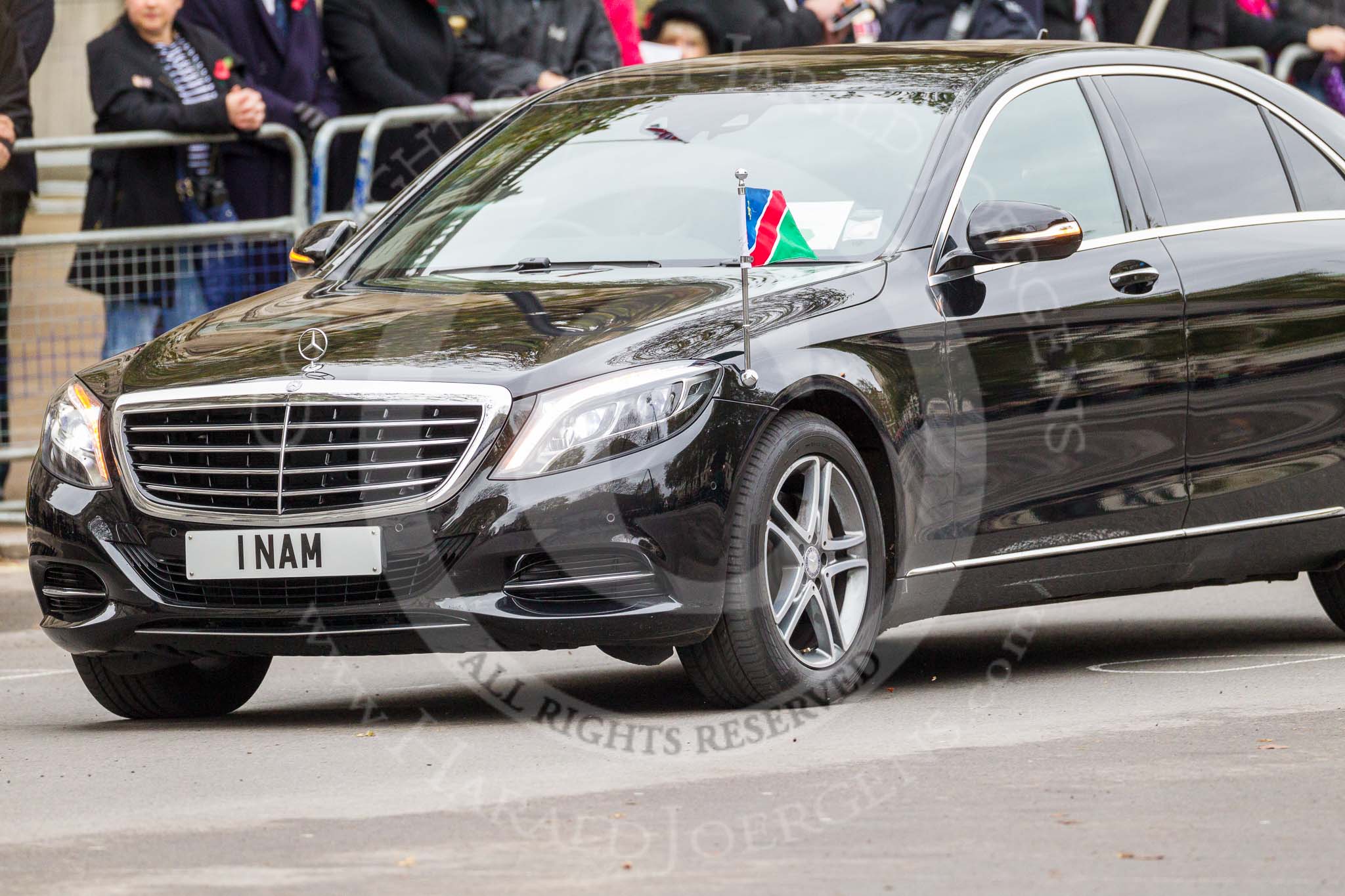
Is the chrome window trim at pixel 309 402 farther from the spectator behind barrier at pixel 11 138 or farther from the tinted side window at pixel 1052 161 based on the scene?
the spectator behind barrier at pixel 11 138

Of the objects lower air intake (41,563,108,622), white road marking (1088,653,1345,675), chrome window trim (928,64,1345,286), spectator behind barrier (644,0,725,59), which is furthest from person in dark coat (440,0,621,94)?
lower air intake (41,563,108,622)

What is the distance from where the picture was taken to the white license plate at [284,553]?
253 inches

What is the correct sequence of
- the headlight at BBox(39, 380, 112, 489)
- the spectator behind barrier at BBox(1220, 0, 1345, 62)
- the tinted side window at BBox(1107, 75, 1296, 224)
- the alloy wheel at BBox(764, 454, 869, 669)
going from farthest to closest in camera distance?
the spectator behind barrier at BBox(1220, 0, 1345, 62), the tinted side window at BBox(1107, 75, 1296, 224), the headlight at BBox(39, 380, 112, 489), the alloy wheel at BBox(764, 454, 869, 669)

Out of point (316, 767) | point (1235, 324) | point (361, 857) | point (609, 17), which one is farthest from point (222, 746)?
point (609, 17)

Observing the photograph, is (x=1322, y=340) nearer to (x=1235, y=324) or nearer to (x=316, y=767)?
(x=1235, y=324)

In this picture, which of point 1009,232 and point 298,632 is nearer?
point 298,632

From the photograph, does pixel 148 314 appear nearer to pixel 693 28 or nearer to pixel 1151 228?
pixel 693 28

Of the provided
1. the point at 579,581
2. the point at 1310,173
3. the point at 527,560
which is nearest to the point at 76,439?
the point at 527,560

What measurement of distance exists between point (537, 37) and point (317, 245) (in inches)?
196

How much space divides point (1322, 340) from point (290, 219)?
5775 millimetres

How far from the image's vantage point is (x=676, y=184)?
7.58 m

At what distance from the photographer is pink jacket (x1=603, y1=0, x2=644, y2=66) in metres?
13.7

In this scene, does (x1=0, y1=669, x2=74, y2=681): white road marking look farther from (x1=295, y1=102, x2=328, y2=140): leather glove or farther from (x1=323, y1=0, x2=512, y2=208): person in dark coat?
(x1=295, y1=102, x2=328, y2=140): leather glove

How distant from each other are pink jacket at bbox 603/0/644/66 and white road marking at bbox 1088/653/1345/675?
633 centimetres
